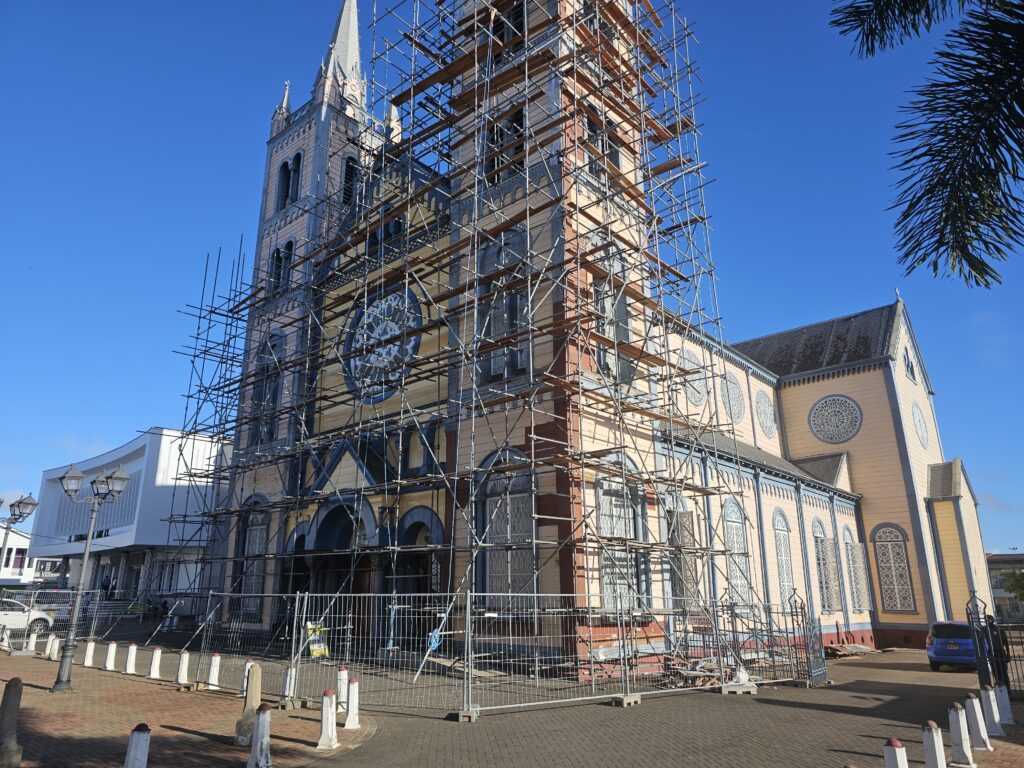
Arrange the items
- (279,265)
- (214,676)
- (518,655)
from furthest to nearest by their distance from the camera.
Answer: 1. (279,265)
2. (518,655)
3. (214,676)

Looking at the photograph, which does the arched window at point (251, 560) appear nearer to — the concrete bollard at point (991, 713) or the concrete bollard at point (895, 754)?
the concrete bollard at point (991, 713)

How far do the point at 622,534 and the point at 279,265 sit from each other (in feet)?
61.6

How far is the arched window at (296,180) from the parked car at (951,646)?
27557 millimetres

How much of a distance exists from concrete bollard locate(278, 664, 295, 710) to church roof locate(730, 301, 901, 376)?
28.4 metres

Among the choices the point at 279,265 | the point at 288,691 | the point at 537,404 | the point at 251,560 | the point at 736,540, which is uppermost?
the point at 279,265

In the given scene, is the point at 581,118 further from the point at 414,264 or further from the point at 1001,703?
the point at 1001,703

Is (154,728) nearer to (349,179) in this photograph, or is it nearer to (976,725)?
(976,725)

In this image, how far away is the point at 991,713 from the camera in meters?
9.57

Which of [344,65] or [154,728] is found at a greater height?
[344,65]

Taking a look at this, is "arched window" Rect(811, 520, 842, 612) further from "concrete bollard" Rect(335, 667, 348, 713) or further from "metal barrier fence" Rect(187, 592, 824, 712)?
"concrete bollard" Rect(335, 667, 348, 713)

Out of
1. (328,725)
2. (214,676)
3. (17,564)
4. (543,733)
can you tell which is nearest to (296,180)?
(214,676)

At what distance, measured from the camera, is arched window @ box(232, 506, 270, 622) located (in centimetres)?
2291

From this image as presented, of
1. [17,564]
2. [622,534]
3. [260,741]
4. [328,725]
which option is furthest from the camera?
[17,564]

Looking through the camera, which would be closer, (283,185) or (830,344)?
(283,185)
